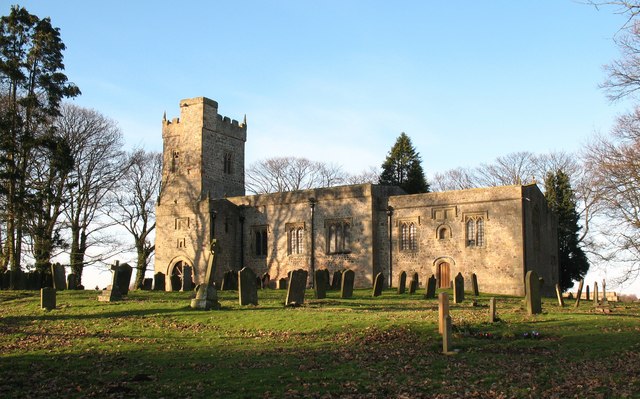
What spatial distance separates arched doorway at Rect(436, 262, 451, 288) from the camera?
36656 mm

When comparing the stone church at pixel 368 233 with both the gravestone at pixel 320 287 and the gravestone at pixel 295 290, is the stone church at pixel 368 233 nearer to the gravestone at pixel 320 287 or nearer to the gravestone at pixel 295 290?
the gravestone at pixel 320 287

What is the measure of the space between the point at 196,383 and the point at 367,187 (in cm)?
2827

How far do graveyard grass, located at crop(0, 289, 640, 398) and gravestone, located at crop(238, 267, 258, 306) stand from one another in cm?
36

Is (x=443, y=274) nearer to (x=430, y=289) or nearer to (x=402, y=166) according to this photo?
(x=430, y=289)

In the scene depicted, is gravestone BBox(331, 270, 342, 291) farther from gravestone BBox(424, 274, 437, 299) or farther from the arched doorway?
the arched doorway

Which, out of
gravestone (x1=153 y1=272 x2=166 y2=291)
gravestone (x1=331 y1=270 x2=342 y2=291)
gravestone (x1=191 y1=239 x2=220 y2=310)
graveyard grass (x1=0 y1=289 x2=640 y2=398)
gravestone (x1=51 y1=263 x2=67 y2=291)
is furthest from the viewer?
gravestone (x1=153 y1=272 x2=166 y2=291)

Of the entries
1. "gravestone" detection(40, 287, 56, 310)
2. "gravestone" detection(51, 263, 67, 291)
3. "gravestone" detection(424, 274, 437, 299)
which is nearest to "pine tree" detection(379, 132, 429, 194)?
"gravestone" detection(424, 274, 437, 299)

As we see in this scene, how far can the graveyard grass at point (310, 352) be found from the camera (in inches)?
437

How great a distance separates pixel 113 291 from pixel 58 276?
21.3ft

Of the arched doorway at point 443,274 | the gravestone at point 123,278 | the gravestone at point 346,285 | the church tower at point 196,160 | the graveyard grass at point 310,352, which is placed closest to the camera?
the graveyard grass at point 310,352

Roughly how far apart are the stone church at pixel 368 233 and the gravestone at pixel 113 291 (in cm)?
842

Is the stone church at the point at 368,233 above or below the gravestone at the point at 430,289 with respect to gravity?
above

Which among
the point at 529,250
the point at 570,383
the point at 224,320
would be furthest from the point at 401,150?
the point at 570,383

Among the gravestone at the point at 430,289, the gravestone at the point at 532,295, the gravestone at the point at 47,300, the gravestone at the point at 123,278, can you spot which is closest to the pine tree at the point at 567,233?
the gravestone at the point at 430,289
